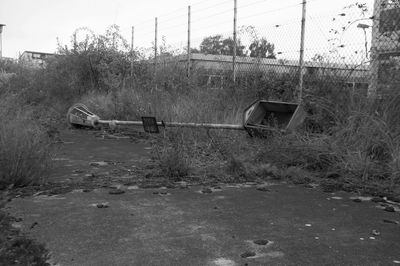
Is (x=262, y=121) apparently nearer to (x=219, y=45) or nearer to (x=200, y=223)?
(x=200, y=223)

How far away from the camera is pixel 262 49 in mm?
9656

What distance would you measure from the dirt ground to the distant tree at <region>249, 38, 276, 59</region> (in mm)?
5074

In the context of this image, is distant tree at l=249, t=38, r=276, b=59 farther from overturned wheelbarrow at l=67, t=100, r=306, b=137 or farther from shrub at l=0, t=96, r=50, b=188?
shrub at l=0, t=96, r=50, b=188

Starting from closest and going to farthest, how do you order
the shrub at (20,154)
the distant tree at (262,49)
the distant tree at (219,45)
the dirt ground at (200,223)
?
1. the dirt ground at (200,223)
2. the shrub at (20,154)
3. the distant tree at (262,49)
4. the distant tree at (219,45)

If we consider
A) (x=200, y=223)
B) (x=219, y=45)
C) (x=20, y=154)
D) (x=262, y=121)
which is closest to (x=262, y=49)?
(x=262, y=121)

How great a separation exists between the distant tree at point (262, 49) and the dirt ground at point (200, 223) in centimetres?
507

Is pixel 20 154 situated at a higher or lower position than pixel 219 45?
lower

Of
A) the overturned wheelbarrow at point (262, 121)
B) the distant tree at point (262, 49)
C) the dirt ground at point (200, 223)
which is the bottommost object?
the dirt ground at point (200, 223)

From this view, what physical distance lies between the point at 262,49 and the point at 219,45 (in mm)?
6209

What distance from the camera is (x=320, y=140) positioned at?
5.67 m

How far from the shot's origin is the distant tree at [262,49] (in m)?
9.45

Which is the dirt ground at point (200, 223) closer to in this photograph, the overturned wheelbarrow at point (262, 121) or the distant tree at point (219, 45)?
the overturned wheelbarrow at point (262, 121)

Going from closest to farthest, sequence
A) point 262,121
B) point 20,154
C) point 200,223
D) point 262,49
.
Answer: point 200,223 → point 20,154 → point 262,121 → point 262,49

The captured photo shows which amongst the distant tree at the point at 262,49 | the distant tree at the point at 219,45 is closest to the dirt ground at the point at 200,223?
the distant tree at the point at 262,49
